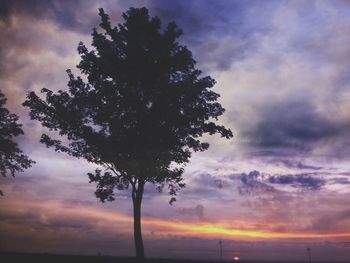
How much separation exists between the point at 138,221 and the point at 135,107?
7859mm

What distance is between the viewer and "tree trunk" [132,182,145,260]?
27.6m

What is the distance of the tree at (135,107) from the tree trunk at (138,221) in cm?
7

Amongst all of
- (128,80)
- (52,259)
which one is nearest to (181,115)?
(128,80)

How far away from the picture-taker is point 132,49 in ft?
96.1

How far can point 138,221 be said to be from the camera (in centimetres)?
2842

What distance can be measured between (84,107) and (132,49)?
5330 millimetres

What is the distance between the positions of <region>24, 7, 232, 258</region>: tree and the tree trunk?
0.07 meters

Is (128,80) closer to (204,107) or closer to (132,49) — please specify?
(132,49)

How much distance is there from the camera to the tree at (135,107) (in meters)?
28.7

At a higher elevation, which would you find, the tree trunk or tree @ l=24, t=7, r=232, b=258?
tree @ l=24, t=7, r=232, b=258

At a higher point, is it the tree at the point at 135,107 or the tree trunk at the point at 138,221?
the tree at the point at 135,107

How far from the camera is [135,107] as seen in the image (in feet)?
94.7

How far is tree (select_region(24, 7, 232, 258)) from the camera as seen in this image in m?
28.7

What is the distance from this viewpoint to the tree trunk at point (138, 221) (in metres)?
27.6
